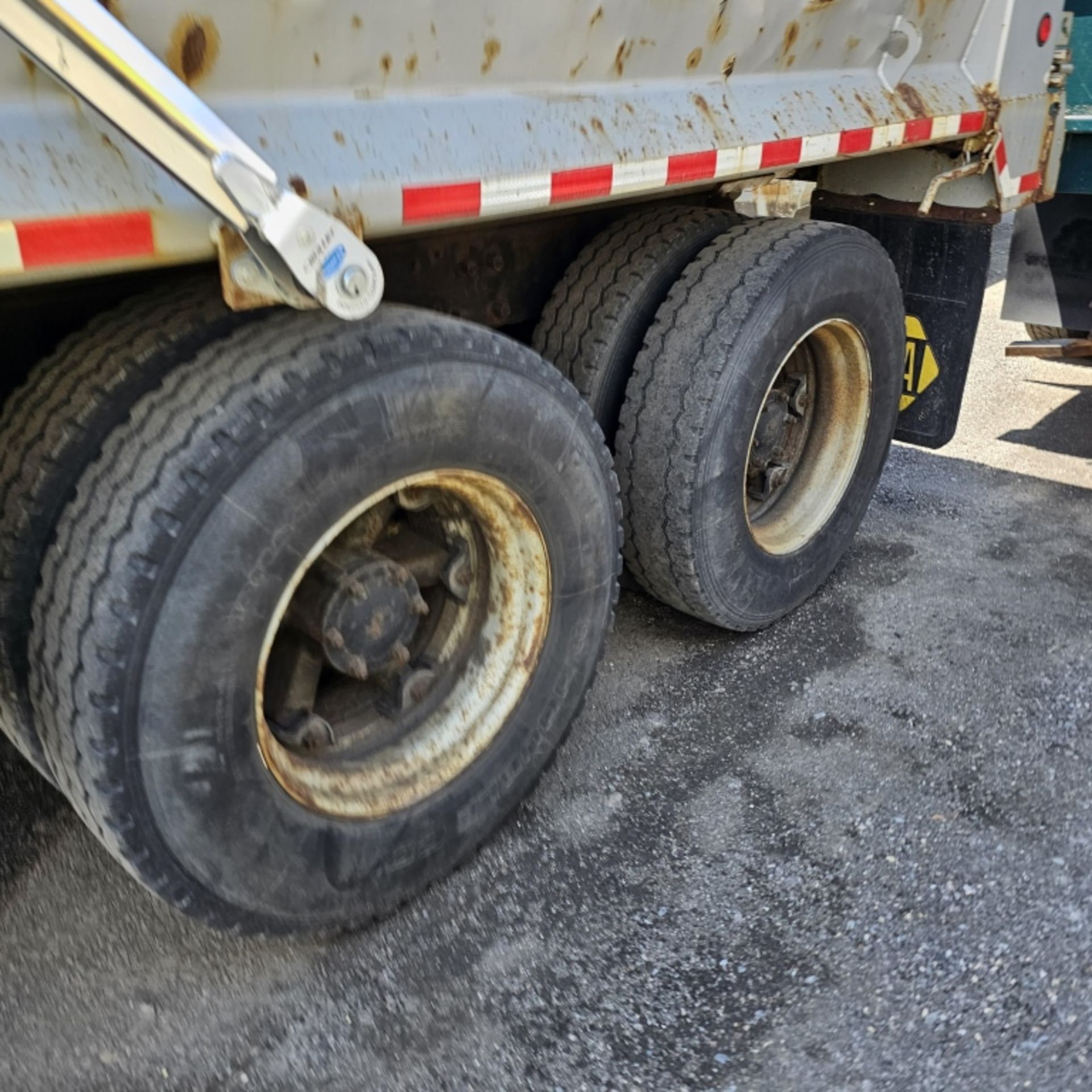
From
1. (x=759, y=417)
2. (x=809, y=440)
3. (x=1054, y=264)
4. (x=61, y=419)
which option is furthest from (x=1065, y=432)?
(x=61, y=419)

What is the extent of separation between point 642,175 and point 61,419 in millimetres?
1202

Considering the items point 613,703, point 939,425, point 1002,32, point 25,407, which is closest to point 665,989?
point 613,703

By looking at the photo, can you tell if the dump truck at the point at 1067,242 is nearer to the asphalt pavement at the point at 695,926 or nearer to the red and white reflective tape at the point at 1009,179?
the red and white reflective tape at the point at 1009,179

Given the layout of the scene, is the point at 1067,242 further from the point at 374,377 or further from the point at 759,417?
the point at 374,377

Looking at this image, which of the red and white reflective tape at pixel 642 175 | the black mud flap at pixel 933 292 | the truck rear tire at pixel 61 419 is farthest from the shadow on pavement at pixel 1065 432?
the truck rear tire at pixel 61 419

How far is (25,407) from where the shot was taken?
1.81 meters

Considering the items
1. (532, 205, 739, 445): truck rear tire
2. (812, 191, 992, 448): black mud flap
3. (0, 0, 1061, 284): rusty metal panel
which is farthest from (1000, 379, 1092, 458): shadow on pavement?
(532, 205, 739, 445): truck rear tire

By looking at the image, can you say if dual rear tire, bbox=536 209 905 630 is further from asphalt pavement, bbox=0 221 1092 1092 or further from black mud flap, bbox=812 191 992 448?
black mud flap, bbox=812 191 992 448

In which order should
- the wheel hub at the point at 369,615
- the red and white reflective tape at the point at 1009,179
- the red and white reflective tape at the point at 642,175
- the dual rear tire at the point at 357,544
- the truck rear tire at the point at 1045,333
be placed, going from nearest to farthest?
the dual rear tire at the point at 357,544, the red and white reflective tape at the point at 642,175, the wheel hub at the point at 369,615, the red and white reflective tape at the point at 1009,179, the truck rear tire at the point at 1045,333

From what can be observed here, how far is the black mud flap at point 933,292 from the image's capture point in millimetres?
3484

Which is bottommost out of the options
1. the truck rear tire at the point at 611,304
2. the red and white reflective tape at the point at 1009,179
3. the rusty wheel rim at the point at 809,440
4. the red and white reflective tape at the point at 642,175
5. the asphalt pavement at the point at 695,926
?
the asphalt pavement at the point at 695,926

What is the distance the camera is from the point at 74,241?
4.53 feet

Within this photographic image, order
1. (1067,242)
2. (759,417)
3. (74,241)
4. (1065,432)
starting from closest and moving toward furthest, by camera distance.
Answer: (74,241) → (759,417) → (1067,242) → (1065,432)

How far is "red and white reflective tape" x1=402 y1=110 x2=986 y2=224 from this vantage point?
1799 millimetres
